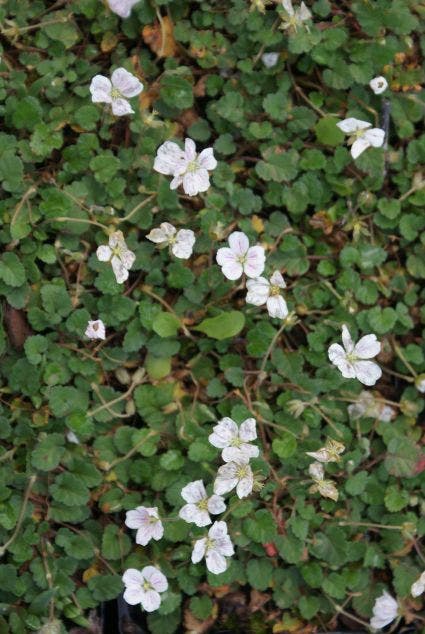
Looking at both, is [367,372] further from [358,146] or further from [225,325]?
[358,146]

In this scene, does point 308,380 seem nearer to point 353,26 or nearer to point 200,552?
point 200,552

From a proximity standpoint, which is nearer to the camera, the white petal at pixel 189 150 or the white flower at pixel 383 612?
the white petal at pixel 189 150

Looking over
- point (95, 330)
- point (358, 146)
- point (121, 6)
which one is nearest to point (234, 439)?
point (95, 330)

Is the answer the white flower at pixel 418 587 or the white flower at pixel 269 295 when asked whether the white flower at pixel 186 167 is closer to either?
the white flower at pixel 269 295

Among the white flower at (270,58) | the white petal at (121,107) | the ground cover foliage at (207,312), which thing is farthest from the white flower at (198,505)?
the white flower at (270,58)

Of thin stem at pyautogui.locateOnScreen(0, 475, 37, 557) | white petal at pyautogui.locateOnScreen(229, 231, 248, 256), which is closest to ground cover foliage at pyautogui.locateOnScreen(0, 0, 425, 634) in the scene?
thin stem at pyautogui.locateOnScreen(0, 475, 37, 557)

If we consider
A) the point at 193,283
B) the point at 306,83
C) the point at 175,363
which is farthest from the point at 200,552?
the point at 306,83
